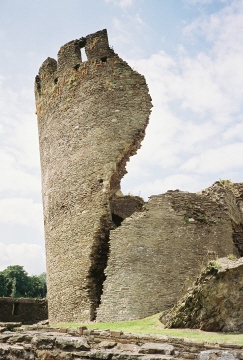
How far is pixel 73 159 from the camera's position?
45.2 ft

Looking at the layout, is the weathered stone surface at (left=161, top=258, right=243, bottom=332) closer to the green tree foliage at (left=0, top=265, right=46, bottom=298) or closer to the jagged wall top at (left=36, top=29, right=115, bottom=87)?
the jagged wall top at (left=36, top=29, right=115, bottom=87)

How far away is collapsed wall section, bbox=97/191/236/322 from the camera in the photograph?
11.6m

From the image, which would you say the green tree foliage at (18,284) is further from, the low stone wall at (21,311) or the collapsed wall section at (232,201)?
the collapsed wall section at (232,201)

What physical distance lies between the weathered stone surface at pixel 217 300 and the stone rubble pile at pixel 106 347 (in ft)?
10.8

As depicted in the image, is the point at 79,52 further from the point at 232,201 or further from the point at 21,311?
the point at 21,311

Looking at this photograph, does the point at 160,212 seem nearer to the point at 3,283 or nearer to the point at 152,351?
the point at 152,351

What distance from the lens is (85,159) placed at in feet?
44.0

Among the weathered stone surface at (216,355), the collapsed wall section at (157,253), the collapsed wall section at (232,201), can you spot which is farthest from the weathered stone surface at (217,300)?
the collapsed wall section at (232,201)

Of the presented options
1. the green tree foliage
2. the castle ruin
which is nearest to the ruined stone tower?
the castle ruin

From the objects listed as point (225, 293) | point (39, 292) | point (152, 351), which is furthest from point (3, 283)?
point (152, 351)

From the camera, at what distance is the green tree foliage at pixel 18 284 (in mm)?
48091

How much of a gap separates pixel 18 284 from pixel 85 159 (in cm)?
4000

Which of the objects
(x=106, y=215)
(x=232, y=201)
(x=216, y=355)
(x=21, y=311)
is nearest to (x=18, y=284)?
(x=21, y=311)

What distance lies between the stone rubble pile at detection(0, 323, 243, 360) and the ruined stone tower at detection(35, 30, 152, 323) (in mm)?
5510
